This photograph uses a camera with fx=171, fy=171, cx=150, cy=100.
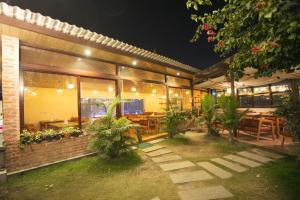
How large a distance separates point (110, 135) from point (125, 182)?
1544 millimetres

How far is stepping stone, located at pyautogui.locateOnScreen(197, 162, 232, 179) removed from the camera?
12.9 ft

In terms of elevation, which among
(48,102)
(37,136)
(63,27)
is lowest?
(37,136)

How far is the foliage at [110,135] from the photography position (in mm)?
4926

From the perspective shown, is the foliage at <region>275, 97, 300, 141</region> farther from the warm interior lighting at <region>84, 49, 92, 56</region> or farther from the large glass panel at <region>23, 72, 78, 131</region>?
the large glass panel at <region>23, 72, 78, 131</region>

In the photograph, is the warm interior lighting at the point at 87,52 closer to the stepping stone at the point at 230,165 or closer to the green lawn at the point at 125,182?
the green lawn at the point at 125,182

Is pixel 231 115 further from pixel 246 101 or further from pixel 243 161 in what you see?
pixel 246 101

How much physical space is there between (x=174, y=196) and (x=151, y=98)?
12.9 m

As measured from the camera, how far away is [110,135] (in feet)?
16.3

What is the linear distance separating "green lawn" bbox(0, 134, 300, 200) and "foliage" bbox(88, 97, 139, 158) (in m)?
0.32

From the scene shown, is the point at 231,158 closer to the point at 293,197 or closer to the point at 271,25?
the point at 293,197

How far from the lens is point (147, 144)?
704 centimetres

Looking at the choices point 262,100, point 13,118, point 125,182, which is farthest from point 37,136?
point 262,100

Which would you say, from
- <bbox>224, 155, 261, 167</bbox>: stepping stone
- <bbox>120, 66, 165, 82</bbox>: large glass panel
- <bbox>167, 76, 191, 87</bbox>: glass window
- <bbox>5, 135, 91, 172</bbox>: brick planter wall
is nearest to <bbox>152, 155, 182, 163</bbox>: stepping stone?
→ <bbox>224, 155, 261, 167</bbox>: stepping stone

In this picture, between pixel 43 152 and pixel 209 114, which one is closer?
pixel 43 152
